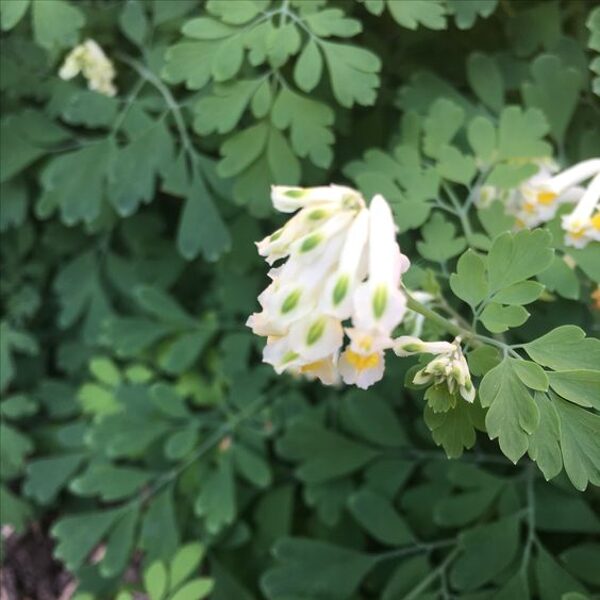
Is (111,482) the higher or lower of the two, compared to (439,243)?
lower

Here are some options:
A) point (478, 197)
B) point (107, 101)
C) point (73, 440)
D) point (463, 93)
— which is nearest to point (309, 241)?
point (478, 197)

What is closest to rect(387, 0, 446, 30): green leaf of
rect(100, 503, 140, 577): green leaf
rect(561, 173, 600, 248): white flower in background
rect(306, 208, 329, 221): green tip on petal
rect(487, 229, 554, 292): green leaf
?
rect(561, 173, 600, 248): white flower in background

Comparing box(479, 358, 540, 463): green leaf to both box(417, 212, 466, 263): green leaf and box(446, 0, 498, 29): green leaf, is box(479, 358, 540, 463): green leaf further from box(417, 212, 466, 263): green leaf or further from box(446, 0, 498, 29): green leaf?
box(446, 0, 498, 29): green leaf

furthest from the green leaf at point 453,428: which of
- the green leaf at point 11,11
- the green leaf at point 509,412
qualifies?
the green leaf at point 11,11

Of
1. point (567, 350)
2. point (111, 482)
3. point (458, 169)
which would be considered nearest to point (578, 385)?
point (567, 350)

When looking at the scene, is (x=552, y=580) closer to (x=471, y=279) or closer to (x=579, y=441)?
(x=579, y=441)

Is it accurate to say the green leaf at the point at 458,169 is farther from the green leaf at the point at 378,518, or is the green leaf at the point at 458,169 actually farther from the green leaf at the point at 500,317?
the green leaf at the point at 378,518

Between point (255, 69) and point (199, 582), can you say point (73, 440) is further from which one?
point (255, 69)
